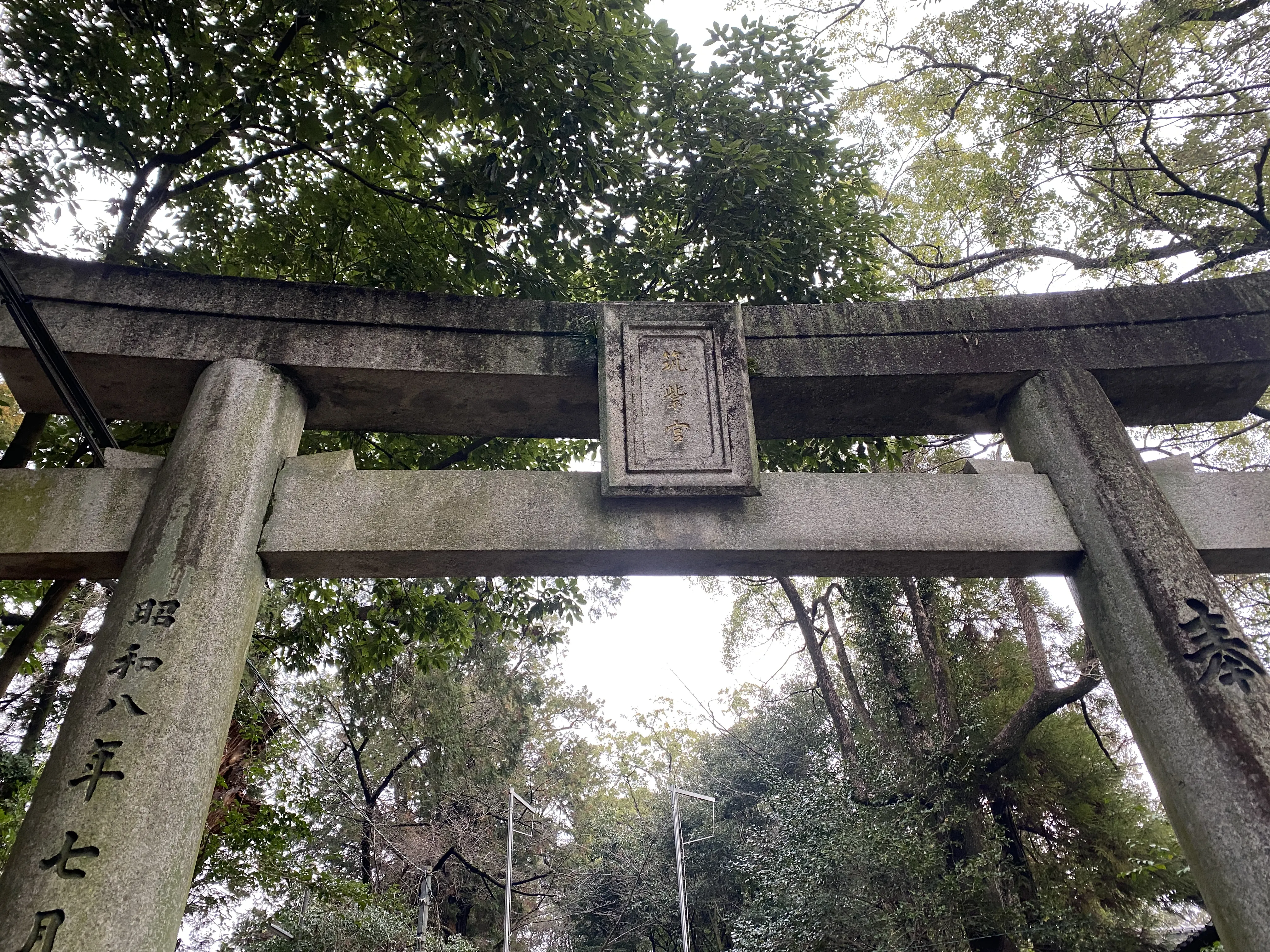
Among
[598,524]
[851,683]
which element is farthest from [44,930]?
[851,683]

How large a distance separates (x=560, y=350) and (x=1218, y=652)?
3035mm

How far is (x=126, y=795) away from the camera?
230 cm

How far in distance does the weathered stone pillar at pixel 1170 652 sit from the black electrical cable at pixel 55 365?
14.2 feet

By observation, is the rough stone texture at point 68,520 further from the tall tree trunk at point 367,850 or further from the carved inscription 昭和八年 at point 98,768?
the tall tree trunk at point 367,850

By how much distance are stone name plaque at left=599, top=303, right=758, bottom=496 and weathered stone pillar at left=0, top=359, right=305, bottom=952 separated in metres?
1.54

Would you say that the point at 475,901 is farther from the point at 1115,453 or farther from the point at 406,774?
the point at 1115,453

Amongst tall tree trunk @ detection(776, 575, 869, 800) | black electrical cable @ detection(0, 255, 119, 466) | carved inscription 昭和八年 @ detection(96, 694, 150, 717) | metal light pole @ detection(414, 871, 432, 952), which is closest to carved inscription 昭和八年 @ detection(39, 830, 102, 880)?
carved inscription 昭和八年 @ detection(96, 694, 150, 717)

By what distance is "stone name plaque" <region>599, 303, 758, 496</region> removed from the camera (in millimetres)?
3197

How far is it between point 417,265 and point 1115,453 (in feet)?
14.1

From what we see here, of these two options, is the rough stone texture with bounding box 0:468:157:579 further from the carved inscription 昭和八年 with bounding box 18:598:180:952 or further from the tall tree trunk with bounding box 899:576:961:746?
the tall tree trunk with bounding box 899:576:961:746

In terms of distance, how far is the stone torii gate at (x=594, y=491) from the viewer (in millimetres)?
2438

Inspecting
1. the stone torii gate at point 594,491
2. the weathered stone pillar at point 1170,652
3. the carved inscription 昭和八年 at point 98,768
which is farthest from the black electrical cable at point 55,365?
the weathered stone pillar at point 1170,652

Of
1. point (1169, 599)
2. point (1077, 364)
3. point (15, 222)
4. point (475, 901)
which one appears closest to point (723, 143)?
point (1077, 364)

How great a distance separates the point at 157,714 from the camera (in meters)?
2.45
